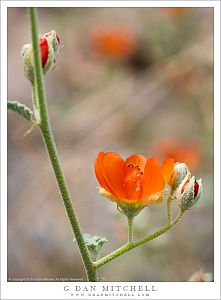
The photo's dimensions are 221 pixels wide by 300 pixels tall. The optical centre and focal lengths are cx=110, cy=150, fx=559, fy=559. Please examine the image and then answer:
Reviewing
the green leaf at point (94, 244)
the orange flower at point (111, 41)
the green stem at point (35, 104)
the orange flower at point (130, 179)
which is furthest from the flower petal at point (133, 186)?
the orange flower at point (111, 41)

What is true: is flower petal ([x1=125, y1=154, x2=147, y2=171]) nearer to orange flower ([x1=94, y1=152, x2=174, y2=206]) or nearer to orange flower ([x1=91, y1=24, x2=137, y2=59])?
orange flower ([x1=94, y1=152, x2=174, y2=206])

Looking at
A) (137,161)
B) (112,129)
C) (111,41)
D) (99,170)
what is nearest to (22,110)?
(99,170)

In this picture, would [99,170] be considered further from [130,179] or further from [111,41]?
[111,41]

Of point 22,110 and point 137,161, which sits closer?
point 22,110

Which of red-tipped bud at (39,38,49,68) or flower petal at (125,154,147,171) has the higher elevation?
red-tipped bud at (39,38,49,68)

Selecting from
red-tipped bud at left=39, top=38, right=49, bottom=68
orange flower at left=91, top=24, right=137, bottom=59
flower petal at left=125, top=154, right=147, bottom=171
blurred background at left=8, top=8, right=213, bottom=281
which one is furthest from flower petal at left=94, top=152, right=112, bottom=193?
orange flower at left=91, top=24, right=137, bottom=59

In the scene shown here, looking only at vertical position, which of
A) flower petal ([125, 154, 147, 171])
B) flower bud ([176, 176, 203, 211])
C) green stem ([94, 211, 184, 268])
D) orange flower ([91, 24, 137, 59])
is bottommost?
green stem ([94, 211, 184, 268])
